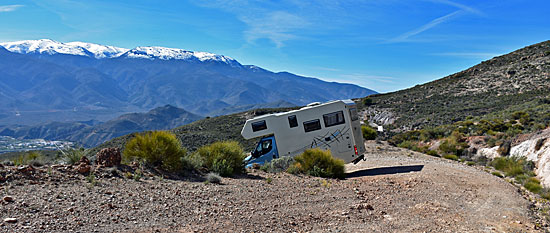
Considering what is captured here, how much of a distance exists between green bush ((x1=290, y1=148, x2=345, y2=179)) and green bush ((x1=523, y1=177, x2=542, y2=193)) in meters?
5.92

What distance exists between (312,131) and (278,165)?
2713 mm

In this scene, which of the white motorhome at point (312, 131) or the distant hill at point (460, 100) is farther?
the distant hill at point (460, 100)

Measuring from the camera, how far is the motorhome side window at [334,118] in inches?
573

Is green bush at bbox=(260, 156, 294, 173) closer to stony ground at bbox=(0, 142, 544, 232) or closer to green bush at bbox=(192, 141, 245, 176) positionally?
green bush at bbox=(192, 141, 245, 176)

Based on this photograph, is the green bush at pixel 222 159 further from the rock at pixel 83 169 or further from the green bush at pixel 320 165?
the rock at pixel 83 169

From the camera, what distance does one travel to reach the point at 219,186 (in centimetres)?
865

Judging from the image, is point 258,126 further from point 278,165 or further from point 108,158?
point 108,158

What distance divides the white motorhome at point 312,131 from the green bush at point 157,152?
193 inches

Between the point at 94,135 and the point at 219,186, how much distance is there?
177348mm

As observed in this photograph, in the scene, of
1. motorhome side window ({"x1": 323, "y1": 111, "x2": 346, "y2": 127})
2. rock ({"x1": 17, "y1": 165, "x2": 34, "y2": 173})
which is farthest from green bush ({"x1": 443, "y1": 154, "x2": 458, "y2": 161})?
rock ({"x1": 17, "y1": 165, "x2": 34, "y2": 173})

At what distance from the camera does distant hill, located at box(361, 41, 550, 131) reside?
101 feet

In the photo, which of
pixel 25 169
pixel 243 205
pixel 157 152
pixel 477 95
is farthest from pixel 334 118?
pixel 477 95

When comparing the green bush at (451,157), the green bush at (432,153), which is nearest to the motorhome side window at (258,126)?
the green bush at (451,157)

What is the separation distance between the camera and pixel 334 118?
14.6 metres
